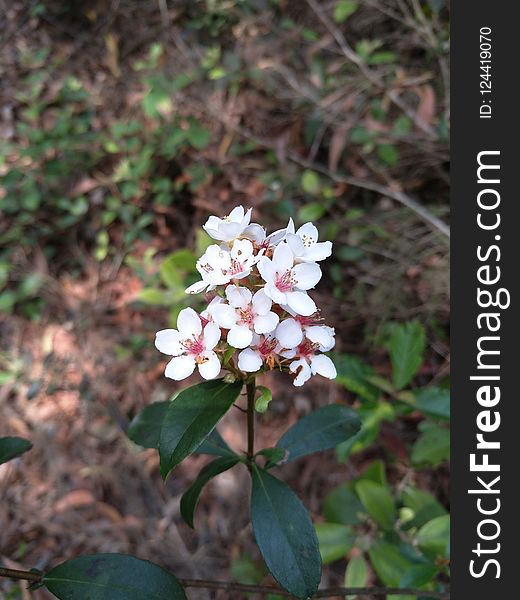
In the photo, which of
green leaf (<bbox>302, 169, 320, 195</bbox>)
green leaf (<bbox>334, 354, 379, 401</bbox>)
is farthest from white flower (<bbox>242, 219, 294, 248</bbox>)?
green leaf (<bbox>302, 169, 320, 195</bbox>)

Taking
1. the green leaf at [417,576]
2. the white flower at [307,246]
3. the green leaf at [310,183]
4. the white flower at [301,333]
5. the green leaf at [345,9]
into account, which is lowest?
the green leaf at [417,576]

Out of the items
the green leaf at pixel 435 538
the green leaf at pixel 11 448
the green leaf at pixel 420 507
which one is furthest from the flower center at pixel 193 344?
the green leaf at pixel 420 507

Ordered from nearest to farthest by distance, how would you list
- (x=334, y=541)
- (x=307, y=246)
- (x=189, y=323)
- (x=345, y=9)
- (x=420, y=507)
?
(x=189, y=323), (x=307, y=246), (x=334, y=541), (x=420, y=507), (x=345, y=9)

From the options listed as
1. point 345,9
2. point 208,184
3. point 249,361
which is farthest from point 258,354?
point 345,9

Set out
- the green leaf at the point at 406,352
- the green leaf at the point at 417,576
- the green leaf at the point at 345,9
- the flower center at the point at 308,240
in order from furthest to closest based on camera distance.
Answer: the green leaf at the point at 345,9 < the green leaf at the point at 406,352 < the green leaf at the point at 417,576 < the flower center at the point at 308,240

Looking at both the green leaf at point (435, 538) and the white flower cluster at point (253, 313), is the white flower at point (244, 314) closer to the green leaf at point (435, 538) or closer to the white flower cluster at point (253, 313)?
the white flower cluster at point (253, 313)

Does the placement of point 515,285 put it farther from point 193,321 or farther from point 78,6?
point 78,6

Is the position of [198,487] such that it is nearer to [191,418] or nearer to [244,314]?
[191,418]

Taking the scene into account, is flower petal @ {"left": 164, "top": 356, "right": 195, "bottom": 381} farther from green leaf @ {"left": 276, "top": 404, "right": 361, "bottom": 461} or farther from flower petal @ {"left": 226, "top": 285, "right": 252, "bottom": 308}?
green leaf @ {"left": 276, "top": 404, "right": 361, "bottom": 461}
